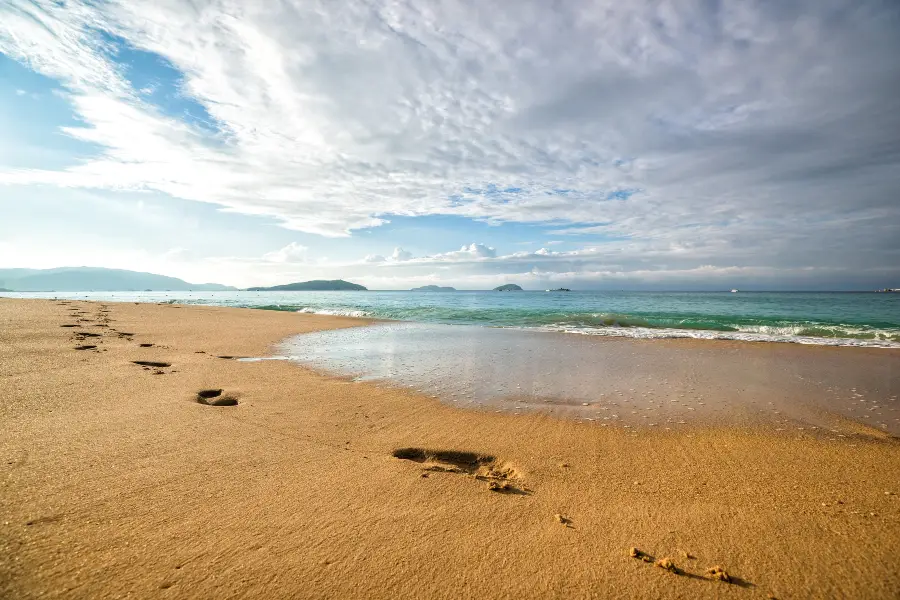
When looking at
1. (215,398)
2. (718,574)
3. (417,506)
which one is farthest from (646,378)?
(215,398)

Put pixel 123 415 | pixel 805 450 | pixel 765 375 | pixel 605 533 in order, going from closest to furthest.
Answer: pixel 605 533 → pixel 805 450 → pixel 123 415 → pixel 765 375

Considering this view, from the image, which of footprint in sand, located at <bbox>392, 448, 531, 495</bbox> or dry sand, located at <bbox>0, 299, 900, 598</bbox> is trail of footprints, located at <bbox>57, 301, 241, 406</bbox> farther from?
footprint in sand, located at <bbox>392, 448, 531, 495</bbox>

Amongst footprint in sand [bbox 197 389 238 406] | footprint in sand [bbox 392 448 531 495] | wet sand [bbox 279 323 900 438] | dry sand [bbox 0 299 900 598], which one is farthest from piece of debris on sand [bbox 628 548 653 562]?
footprint in sand [bbox 197 389 238 406]

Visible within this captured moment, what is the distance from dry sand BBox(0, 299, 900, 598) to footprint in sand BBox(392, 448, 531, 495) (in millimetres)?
25

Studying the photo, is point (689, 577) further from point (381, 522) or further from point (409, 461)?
point (409, 461)

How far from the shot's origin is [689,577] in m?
2.19

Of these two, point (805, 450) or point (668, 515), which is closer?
point (668, 515)

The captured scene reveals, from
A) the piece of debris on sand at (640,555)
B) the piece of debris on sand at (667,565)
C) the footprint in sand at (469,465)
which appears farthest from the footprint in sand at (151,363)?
the piece of debris on sand at (667,565)

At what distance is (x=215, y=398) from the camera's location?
228 inches

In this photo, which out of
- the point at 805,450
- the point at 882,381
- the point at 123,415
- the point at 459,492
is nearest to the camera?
the point at 459,492

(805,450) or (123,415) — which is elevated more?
(123,415)

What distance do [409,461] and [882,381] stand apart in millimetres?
10315

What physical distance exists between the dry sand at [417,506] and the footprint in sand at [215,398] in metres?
0.46

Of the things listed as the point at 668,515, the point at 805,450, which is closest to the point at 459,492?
the point at 668,515
